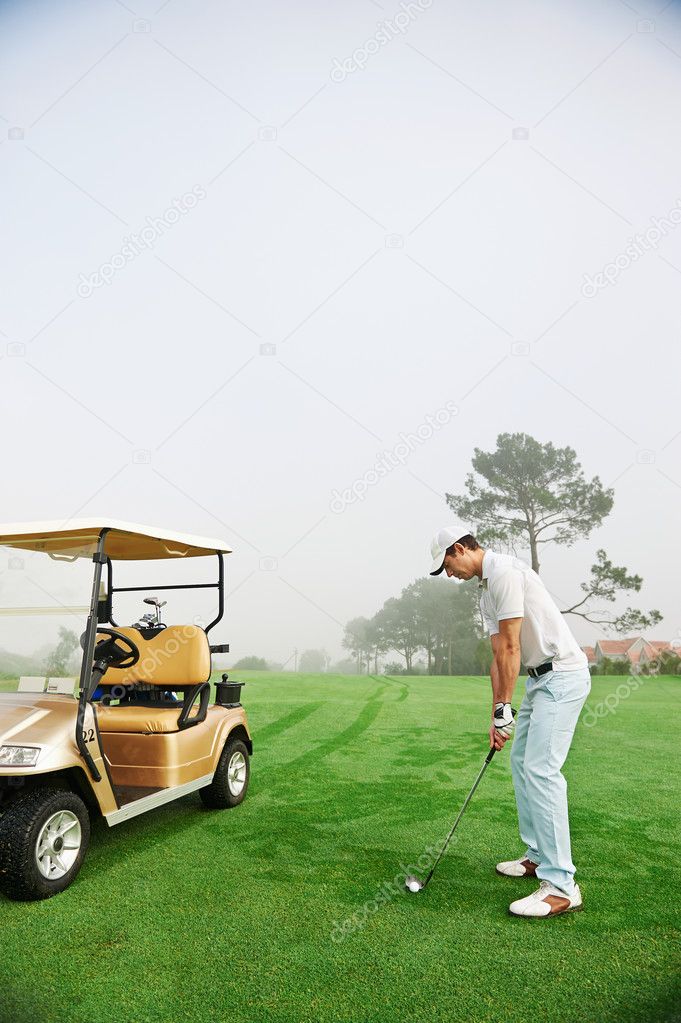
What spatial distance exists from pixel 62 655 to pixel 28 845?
4.23 ft

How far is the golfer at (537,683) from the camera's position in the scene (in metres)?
3.71

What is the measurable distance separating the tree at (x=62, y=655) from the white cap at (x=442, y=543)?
7.78 feet

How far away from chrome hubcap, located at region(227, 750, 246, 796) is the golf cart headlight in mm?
2068

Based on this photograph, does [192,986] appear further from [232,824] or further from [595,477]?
[595,477]

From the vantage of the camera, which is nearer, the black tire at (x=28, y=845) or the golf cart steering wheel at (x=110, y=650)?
the black tire at (x=28, y=845)

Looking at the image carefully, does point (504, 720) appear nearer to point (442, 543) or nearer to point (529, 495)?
point (442, 543)

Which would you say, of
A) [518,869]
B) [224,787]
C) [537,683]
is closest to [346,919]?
[518,869]

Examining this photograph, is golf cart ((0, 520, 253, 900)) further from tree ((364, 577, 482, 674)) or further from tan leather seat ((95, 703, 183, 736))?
tree ((364, 577, 482, 674))

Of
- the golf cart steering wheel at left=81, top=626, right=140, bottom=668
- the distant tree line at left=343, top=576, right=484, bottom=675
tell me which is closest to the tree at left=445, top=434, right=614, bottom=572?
the distant tree line at left=343, top=576, right=484, bottom=675

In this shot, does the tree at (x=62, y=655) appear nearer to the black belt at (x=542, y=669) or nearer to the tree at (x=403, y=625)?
the black belt at (x=542, y=669)

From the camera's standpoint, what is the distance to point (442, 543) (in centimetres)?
396

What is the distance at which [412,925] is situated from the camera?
3.54 meters

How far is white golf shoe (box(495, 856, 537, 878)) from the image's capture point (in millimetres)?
4191

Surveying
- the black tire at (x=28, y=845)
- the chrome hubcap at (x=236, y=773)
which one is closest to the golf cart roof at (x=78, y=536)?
the black tire at (x=28, y=845)
